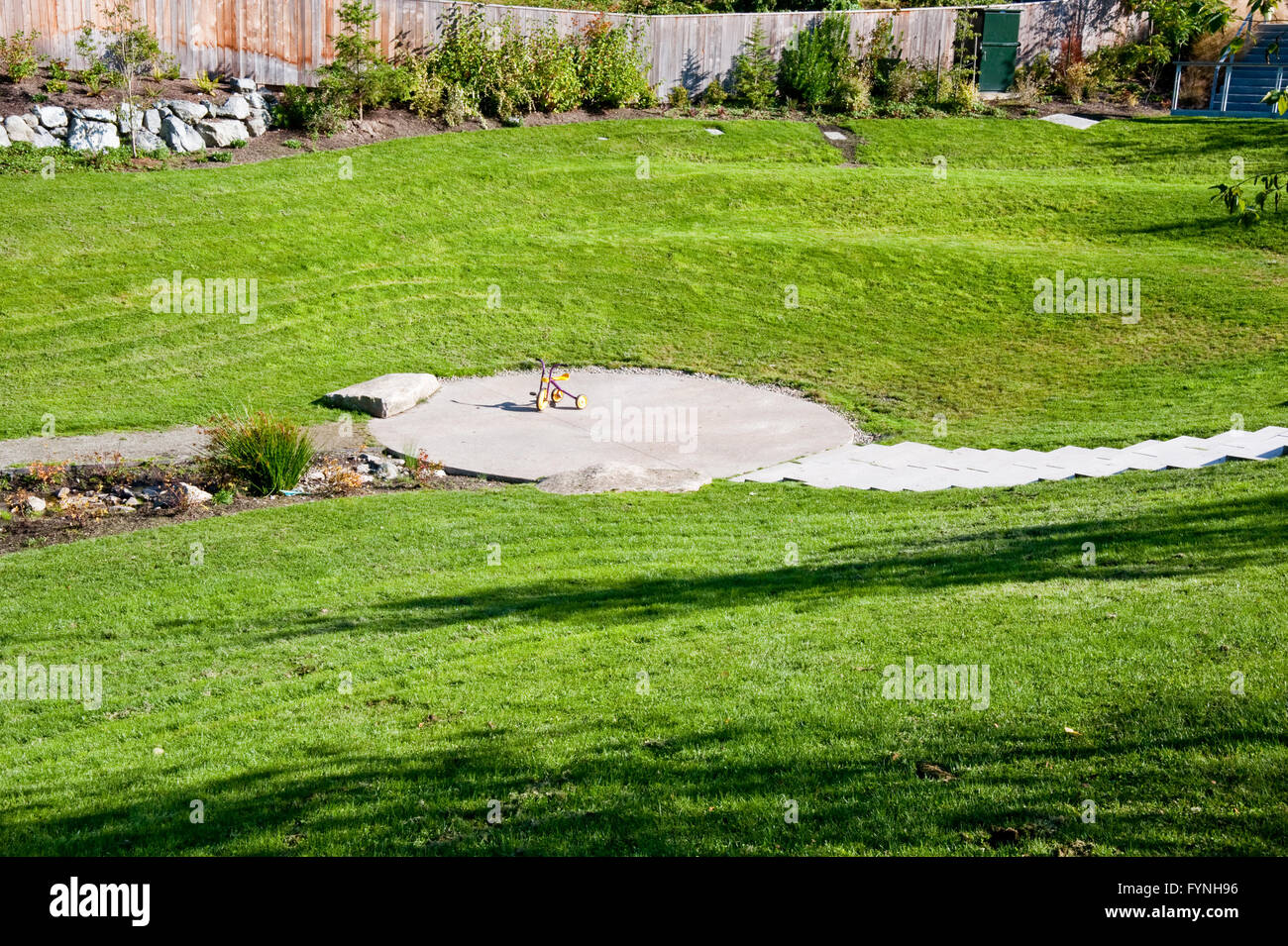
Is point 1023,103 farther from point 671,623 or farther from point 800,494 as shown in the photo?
point 671,623

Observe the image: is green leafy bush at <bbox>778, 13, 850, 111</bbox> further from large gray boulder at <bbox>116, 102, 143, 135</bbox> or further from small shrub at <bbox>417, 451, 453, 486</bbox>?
small shrub at <bbox>417, 451, 453, 486</bbox>

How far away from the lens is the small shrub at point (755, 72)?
31.6 metres

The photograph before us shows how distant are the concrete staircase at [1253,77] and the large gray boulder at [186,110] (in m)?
28.4

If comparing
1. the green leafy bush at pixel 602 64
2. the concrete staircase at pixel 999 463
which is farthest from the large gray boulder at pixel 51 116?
the concrete staircase at pixel 999 463

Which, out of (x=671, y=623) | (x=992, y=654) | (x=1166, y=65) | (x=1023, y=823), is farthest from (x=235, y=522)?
(x=1166, y=65)

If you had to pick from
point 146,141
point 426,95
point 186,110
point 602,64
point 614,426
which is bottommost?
point 614,426

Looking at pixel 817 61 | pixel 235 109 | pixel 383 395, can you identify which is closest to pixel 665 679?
pixel 383 395

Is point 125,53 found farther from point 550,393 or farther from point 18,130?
point 550,393

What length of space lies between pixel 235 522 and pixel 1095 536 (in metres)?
8.92

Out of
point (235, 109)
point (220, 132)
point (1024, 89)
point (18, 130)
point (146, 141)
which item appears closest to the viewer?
point (18, 130)

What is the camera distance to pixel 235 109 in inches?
988

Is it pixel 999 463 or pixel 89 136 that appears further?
pixel 89 136

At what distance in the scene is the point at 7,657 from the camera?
8539 mm

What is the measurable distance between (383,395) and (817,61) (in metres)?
20.7
